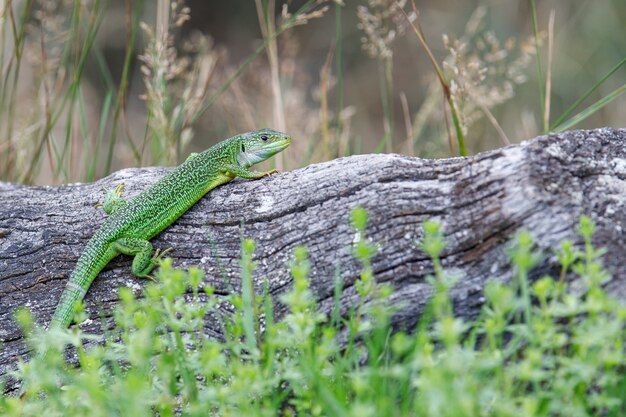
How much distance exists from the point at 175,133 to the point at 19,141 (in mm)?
1206

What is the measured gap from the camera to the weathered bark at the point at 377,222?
3471 mm

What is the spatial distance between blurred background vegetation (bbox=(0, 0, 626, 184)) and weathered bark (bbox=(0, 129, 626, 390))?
124cm

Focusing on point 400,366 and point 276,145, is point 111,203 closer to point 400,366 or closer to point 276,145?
point 276,145

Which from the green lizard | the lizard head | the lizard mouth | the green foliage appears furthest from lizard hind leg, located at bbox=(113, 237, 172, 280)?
the green foliage

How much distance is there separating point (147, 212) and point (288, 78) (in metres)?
3.54

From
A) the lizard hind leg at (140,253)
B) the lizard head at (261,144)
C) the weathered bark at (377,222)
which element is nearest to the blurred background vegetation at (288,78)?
the lizard head at (261,144)

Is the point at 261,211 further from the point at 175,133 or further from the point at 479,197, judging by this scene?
the point at 175,133

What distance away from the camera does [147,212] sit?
471 centimetres

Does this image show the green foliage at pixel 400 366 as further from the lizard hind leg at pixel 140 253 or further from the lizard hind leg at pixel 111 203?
the lizard hind leg at pixel 111 203

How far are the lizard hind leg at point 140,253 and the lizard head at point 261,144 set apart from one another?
103 cm

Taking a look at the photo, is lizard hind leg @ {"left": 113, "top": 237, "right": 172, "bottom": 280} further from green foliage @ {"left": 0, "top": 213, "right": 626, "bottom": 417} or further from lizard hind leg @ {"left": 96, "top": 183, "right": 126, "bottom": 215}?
green foliage @ {"left": 0, "top": 213, "right": 626, "bottom": 417}

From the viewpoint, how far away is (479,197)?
12.0 ft

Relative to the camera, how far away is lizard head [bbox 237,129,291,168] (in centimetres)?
531

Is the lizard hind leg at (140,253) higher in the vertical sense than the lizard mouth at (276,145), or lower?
lower
